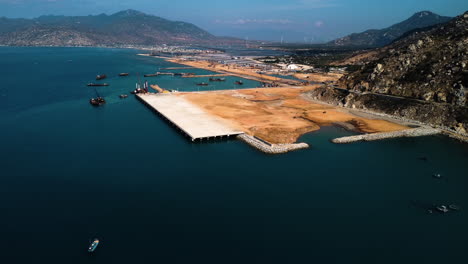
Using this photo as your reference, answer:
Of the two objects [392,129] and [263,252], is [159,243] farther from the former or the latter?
[392,129]

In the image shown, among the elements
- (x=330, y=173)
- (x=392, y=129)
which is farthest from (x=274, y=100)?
(x=330, y=173)

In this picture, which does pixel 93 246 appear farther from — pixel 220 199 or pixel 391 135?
pixel 391 135

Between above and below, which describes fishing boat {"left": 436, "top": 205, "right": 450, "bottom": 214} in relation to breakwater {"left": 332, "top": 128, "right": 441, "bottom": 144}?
below

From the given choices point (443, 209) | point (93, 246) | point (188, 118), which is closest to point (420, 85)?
point (443, 209)

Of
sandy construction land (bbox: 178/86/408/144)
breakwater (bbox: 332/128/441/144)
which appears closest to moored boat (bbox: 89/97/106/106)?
sandy construction land (bbox: 178/86/408/144)

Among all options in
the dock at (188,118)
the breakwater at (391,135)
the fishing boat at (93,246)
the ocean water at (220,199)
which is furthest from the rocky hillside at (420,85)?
the fishing boat at (93,246)

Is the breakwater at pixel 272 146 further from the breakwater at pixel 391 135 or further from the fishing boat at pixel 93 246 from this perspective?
the fishing boat at pixel 93 246

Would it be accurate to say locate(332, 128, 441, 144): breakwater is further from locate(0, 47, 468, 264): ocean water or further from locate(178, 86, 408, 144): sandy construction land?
locate(178, 86, 408, 144): sandy construction land

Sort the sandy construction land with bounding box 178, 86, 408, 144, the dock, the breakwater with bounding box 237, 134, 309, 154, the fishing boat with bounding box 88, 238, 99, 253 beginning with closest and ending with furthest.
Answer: the fishing boat with bounding box 88, 238, 99, 253 → the breakwater with bounding box 237, 134, 309, 154 → the dock → the sandy construction land with bounding box 178, 86, 408, 144
